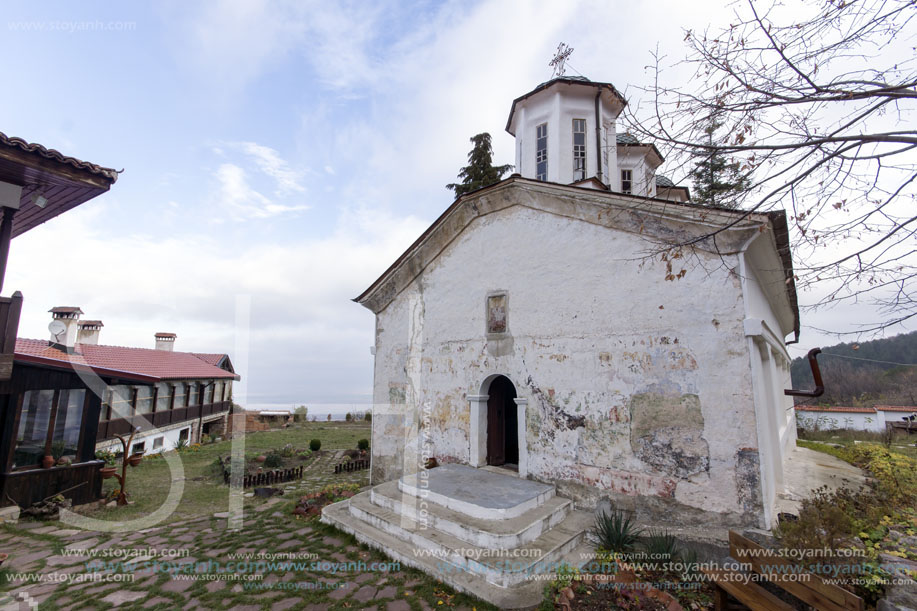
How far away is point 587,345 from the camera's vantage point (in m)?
7.03

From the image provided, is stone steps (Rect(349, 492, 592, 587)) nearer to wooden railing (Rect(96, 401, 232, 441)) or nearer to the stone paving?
the stone paving

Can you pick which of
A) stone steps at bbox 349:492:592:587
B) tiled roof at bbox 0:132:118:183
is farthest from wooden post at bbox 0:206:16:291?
stone steps at bbox 349:492:592:587

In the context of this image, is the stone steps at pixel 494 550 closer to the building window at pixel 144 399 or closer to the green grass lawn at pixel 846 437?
the building window at pixel 144 399

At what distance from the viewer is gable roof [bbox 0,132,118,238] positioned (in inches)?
213

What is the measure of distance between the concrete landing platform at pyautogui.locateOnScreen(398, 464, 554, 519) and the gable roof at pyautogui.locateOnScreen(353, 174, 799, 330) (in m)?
4.53

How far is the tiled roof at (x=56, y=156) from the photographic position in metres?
5.27

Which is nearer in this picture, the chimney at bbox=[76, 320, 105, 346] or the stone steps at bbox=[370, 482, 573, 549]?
the stone steps at bbox=[370, 482, 573, 549]

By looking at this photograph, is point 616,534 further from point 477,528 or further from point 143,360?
point 143,360

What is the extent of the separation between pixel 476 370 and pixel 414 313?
2.35 m

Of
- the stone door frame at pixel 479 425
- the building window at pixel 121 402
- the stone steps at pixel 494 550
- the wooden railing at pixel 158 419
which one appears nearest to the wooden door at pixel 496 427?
the stone door frame at pixel 479 425

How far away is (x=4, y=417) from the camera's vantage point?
7969 millimetres

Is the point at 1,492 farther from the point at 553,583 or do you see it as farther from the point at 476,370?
the point at 553,583

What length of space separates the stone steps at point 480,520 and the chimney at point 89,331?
1914cm

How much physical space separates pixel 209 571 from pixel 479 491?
404 cm
